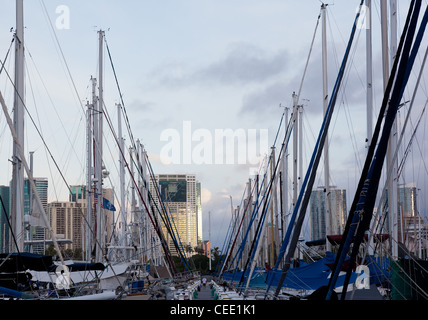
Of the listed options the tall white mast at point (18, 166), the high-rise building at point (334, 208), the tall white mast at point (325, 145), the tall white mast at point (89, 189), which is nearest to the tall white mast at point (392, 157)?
the tall white mast at point (325, 145)

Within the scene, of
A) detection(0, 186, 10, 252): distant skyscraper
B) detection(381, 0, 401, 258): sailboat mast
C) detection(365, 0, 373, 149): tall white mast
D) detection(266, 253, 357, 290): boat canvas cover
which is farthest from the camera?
detection(266, 253, 357, 290): boat canvas cover

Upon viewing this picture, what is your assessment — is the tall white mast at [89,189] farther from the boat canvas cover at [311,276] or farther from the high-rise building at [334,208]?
the high-rise building at [334,208]

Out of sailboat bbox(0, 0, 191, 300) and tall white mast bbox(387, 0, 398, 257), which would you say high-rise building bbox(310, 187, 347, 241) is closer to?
sailboat bbox(0, 0, 191, 300)

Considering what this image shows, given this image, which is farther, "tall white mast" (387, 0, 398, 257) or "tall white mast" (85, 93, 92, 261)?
"tall white mast" (85, 93, 92, 261)

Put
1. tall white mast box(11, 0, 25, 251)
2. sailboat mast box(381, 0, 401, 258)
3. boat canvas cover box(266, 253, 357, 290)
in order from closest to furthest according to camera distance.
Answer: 1. sailboat mast box(381, 0, 401, 258)
2. tall white mast box(11, 0, 25, 251)
3. boat canvas cover box(266, 253, 357, 290)

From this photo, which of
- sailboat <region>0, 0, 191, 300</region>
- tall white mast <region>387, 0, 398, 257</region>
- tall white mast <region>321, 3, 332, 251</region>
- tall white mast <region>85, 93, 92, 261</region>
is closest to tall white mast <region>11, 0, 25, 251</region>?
sailboat <region>0, 0, 191, 300</region>

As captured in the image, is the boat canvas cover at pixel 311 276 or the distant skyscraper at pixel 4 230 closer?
the distant skyscraper at pixel 4 230

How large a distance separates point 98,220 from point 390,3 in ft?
61.4

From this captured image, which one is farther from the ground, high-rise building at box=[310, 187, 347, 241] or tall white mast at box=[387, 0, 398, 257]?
tall white mast at box=[387, 0, 398, 257]

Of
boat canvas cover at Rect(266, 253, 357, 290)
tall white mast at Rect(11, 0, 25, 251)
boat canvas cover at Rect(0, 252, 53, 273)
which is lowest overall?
boat canvas cover at Rect(266, 253, 357, 290)

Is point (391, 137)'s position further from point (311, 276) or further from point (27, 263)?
point (27, 263)

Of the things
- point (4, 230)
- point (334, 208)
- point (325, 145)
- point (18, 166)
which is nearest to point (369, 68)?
point (325, 145)

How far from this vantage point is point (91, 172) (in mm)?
35062
